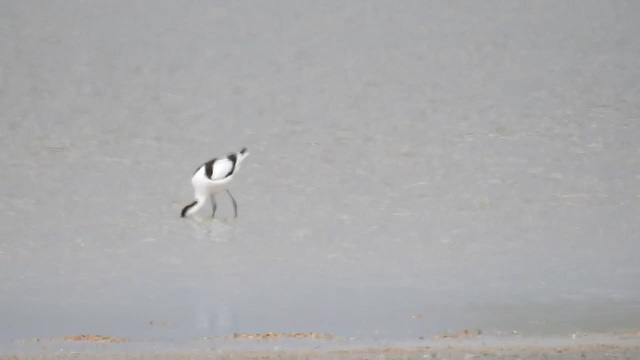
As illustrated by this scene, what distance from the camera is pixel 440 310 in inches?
313

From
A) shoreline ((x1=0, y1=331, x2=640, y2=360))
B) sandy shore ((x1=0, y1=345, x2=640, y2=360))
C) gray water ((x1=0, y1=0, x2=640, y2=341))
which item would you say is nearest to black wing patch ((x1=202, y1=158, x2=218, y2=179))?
gray water ((x1=0, y1=0, x2=640, y2=341))

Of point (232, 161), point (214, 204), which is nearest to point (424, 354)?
point (214, 204)

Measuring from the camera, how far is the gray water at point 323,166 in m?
8.35

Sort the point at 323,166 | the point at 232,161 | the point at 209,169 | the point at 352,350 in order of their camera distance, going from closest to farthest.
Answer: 1. the point at 352,350
2. the point at 209,169
3. the point at 232,161
4. the point at 323,166

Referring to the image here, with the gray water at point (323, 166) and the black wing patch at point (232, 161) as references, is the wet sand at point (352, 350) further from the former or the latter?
the black wing patch at point (232, 161)

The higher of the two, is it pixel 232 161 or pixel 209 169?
pixel 232 161

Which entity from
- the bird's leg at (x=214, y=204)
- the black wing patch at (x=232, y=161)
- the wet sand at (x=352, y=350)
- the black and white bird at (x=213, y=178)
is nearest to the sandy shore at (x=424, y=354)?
the wet sand at (x=352, y=350)

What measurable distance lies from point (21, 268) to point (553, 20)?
1666 cm

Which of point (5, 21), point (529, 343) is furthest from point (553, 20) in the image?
point (529, 343)

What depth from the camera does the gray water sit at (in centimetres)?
835

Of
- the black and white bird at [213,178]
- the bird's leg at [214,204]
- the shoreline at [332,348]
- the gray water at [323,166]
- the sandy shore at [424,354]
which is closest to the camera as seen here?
the sandy shore at [424,354]

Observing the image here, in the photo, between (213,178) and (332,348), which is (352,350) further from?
(213,178)

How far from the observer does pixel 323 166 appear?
15258 mm

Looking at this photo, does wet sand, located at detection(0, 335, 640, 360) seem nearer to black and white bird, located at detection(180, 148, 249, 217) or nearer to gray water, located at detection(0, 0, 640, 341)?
A: gray water, located at detection(0, 0, 640, 341)
